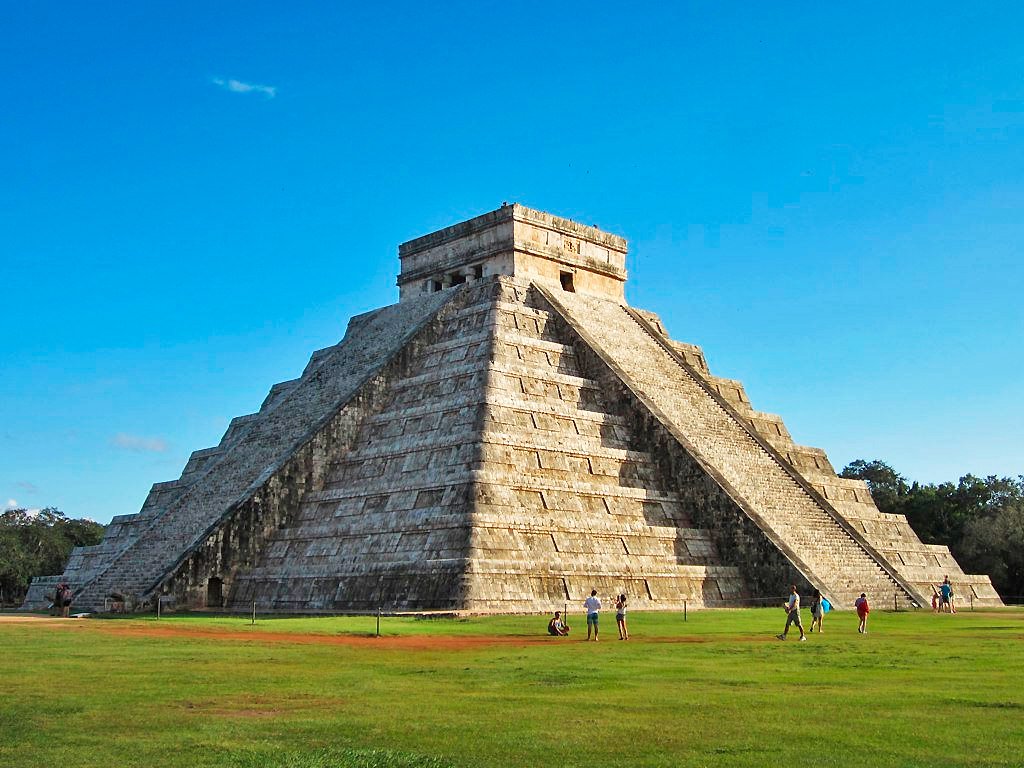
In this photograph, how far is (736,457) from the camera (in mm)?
32406

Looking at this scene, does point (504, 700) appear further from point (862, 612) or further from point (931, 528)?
point (931, 528)

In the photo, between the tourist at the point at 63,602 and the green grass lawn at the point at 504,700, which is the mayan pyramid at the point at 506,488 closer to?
the tourist at the point at 63,602

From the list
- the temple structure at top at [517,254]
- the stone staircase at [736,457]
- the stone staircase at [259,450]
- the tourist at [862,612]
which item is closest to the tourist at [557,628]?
the tourist at [862,612]

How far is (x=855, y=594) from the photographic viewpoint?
28109 millimetres

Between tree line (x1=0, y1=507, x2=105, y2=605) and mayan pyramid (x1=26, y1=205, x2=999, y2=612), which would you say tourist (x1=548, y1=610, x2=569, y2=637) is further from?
tree line (x1=0, y1=507, x2=105, y2=605)

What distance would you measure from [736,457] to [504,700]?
71.6ft

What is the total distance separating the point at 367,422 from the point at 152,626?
1095cm

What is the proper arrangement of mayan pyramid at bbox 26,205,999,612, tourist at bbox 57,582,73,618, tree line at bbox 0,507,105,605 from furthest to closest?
tree line at bbox 0,507,105,605
tourist at bbox 57,582,73,618
mayan pyramid at bbox 26,205,999,612

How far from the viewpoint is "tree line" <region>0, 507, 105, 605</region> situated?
57000 millimetres

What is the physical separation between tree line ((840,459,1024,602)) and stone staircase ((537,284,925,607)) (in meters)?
15.4

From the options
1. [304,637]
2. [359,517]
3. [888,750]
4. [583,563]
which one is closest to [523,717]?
[888,750]

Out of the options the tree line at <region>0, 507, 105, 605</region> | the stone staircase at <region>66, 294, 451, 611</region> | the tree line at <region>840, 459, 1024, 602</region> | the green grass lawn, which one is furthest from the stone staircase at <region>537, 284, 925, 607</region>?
the tree line at <region>0, 507, 105, 605</region>

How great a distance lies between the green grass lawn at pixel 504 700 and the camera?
8836mm

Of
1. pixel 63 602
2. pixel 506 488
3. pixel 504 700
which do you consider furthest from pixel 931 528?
pixel 504 700
